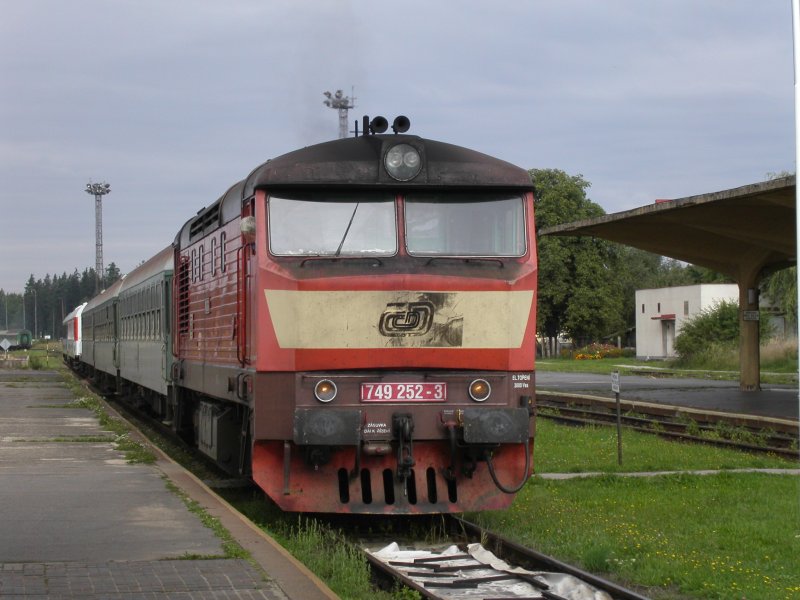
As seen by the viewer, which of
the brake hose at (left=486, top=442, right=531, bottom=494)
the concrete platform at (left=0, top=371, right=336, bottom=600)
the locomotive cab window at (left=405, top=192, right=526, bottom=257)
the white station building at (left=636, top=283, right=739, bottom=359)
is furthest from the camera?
the white station building at (left=636, top=283, right=739, bottom=359)

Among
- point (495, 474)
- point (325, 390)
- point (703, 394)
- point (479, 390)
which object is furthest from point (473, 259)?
point (703, 394)

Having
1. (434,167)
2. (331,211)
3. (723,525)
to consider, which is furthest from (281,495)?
(723,525)

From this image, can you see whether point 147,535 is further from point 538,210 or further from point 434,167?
point 538,210

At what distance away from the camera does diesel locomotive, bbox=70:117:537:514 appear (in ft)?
30.9

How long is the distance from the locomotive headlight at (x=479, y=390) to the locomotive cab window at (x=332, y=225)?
1.33 m

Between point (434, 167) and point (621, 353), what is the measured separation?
62.5 m

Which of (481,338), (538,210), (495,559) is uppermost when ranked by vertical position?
(538,210)

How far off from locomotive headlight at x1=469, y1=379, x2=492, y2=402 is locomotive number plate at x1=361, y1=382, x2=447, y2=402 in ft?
0.94

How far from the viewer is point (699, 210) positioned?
2478 centimetres

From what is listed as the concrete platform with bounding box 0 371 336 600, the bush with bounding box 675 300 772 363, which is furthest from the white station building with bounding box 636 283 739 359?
the concrete platform with bounding box 0 371 336 600

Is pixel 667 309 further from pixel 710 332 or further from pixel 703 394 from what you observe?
pixel 703 394

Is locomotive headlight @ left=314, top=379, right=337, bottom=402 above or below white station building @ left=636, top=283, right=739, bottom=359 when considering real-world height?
below

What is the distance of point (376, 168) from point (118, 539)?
3.77m

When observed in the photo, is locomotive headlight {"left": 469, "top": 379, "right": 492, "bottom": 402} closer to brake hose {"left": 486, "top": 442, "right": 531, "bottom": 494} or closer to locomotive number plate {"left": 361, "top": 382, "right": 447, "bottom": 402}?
locomotive number plate {"left": 361, "top": 382, "right": 447, "bottom": 402}
